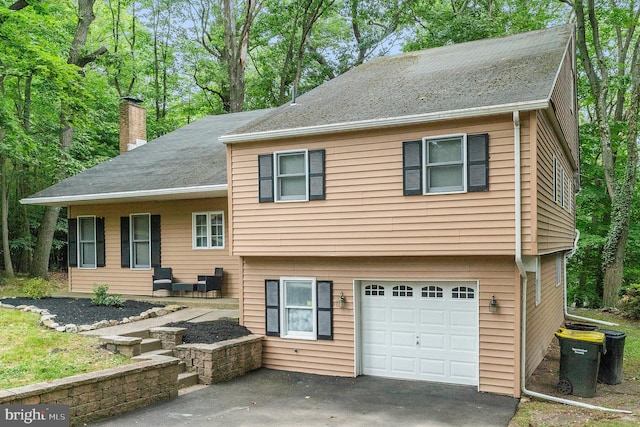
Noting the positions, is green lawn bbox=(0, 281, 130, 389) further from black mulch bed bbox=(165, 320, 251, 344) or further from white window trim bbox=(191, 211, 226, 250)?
white window trim bbox=(191, 211, 226, 250)

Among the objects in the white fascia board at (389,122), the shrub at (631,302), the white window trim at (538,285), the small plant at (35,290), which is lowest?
the shrub at (631,302)

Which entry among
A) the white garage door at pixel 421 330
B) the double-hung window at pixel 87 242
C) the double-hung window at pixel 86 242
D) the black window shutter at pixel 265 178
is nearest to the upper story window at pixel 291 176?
the black window shutter at pixel 265 178

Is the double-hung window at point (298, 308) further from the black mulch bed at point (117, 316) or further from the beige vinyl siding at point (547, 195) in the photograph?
the beige vinyl siding at point (547, 195)

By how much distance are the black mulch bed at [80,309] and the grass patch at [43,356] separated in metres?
0.79

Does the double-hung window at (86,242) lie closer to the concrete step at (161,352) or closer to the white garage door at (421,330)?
the concrete step at (161,352)

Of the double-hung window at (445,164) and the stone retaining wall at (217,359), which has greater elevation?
the double-hung window at (445,164)

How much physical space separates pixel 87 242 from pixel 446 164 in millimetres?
12223

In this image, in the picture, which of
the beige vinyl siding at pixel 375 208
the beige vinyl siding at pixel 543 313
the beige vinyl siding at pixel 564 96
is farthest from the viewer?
the beige vinyl siding at pixel 564 96

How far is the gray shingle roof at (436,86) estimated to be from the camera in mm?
9013

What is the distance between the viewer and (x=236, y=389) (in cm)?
899

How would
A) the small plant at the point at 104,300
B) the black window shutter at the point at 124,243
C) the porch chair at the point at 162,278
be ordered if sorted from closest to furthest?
1. the small plant at the point at 104,300
2. the porch chair at the point at 162,278
3. the black window shutter at the point at 124,243

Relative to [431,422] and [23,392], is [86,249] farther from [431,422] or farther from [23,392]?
[431,422]

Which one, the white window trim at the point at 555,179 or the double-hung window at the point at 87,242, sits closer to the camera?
the white window trim at the point at 555,179

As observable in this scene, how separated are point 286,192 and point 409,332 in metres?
3.64
